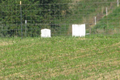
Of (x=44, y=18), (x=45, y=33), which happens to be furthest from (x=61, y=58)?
(x=44, y=18)

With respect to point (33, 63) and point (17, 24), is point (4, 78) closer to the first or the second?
point (33, 63)

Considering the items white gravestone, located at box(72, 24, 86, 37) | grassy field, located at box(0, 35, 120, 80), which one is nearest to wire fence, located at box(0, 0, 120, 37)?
white gravestone, located at box(72, 24, 86, 37)

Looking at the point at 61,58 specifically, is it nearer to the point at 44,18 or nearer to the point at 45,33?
the point at 45,33

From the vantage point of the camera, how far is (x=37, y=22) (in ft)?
43.8

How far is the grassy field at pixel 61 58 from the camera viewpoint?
7.10m

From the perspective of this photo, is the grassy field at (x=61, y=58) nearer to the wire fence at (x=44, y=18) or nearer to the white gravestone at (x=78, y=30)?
the white gravestone at (x=78, y=30)

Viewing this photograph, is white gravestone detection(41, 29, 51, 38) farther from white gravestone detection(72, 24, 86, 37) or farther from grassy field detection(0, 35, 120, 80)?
white gravestone detection(72, 24, 86, 37)

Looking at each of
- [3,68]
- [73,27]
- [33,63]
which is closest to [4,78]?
[3,68]

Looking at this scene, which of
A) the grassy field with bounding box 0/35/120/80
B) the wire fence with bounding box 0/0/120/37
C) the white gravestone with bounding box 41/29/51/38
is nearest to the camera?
the grassy field with bounding box 0/35/120/80

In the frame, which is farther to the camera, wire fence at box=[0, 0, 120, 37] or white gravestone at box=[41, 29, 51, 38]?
white gravestone at box=[41, 29, 51, 38]

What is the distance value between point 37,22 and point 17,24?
96cm

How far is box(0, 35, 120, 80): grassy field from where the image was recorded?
710 cm

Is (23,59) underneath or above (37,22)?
underneath

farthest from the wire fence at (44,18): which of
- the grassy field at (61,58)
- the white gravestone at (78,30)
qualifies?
the grassy field at (61,58)
